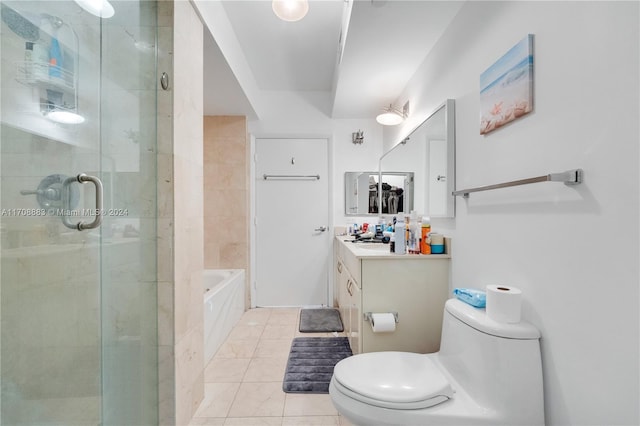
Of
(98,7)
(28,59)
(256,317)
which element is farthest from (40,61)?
(256,317)

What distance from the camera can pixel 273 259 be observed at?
10.3 feet

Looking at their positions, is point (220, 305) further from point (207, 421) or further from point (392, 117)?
point (392, 117)

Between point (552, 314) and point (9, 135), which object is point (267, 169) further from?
point (552, 314)

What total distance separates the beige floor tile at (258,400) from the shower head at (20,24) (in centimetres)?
177

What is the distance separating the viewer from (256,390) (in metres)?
1.66

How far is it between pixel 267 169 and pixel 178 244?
76.8 inches

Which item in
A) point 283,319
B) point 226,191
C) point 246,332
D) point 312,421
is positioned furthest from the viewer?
point 226,191

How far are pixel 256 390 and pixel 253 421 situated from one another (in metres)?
0.25

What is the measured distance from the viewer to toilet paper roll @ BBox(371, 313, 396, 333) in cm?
143

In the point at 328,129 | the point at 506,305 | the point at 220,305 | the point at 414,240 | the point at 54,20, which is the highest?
the point at 328,129

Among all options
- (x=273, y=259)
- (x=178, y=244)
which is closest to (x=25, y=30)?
(x=178, y=244)

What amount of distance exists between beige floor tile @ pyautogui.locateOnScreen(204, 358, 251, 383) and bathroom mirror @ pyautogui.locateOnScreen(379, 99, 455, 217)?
1667mm

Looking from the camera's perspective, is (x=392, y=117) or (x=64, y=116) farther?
(x=392, y=117)

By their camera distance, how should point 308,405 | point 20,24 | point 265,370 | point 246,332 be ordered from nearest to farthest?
point 20,24 → point 308,405 → point 265,370 → point 246,332
